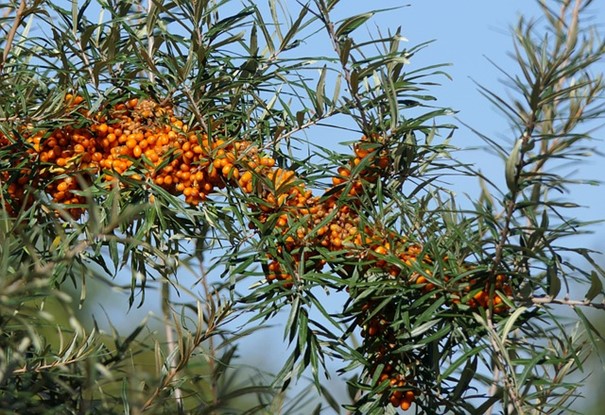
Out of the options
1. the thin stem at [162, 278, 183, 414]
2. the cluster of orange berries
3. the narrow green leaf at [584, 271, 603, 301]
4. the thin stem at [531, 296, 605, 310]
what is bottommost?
the thin stem at [162, 278, 183, 414]

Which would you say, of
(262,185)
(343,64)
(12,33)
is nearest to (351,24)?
(343,64)

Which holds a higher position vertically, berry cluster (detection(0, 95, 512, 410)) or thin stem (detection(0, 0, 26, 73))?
thin stem (detection(0, 0, 26, 73))

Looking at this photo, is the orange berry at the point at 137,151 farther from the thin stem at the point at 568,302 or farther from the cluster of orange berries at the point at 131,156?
the thin stem at the point at 568,302

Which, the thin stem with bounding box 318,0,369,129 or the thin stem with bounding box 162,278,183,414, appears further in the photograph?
the thin stem with bounding box 318,0,369,129

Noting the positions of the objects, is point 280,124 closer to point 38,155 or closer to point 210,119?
point 210,119

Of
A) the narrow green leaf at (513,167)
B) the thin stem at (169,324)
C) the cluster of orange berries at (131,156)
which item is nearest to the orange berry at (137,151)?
the cluster of orange berries at (131,156)

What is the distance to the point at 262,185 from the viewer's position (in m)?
0.72

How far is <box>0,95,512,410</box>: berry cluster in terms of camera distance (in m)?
0.70

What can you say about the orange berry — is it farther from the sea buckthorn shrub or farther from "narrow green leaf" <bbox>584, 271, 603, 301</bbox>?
"narrow green leaf" <bbox>584, 271, 603, 301</bbox>

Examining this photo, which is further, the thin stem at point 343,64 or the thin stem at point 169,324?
the thin stem at point 343,64

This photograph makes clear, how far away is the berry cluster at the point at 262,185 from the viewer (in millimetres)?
697

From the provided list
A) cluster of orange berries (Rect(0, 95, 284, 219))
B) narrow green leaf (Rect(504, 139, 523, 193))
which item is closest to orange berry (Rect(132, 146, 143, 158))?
cluster of orange berries (Rect(0, 95, 284, 219))

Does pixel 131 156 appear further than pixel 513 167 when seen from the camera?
Yes

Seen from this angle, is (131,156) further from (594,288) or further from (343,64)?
(594,288)
